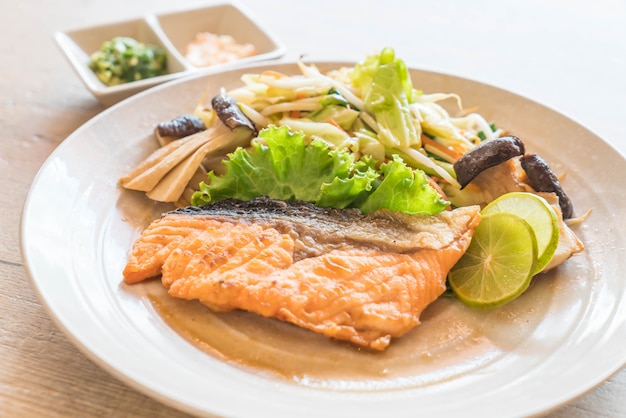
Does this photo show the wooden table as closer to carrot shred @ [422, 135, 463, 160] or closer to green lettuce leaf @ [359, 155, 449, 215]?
carrot shred @ [422, 135, 463, 160]

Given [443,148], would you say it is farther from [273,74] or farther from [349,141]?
[273,74]

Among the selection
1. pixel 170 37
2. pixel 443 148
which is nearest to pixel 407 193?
pixel 443 148

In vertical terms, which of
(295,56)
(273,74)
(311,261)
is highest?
(273,74)

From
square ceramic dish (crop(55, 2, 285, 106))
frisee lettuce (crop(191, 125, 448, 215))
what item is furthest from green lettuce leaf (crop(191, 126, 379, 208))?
square ceramic dish (crop(55, 2, 285, 106))

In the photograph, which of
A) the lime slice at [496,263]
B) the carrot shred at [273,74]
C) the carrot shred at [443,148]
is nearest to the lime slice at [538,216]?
the lime slice at [496,263]

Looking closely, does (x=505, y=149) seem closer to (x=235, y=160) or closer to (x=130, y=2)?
(x=235, y=160)
